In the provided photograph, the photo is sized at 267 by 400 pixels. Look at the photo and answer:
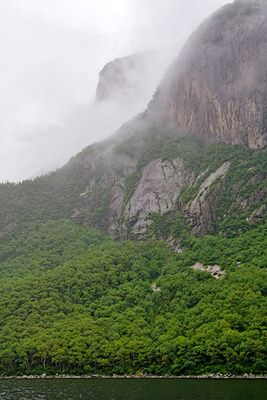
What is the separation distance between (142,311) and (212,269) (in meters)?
24.1

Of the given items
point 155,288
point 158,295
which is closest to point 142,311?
point 158,295

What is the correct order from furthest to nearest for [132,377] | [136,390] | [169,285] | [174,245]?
[174,245] → [169,285] → [132,377] → [136,390]

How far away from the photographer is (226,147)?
196500 millimetres

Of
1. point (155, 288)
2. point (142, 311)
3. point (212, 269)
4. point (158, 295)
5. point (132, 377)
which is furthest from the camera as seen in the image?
point (155, 288)

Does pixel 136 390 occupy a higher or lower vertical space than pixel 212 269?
higher

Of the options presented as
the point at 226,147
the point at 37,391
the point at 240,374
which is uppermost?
the point at 226,147

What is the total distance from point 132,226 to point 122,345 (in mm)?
85912

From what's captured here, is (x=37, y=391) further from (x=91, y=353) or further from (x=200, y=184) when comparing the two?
(x=200, y=184)

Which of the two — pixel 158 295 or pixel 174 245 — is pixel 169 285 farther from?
pixel 174 245

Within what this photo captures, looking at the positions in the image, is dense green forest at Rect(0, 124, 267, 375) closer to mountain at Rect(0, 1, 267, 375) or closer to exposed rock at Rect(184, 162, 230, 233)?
mountain at Rect(0, 1, 267, 375)

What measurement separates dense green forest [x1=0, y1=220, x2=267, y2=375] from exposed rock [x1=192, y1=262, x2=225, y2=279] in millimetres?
1406

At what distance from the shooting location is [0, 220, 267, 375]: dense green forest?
106 metres

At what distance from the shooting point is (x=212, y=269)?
148m

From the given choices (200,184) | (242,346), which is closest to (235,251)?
(200,184)
